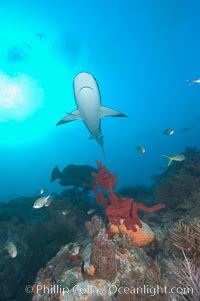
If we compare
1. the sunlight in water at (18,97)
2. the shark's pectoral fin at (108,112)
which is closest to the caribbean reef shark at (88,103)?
the shark's pectoral fin at (108,112)

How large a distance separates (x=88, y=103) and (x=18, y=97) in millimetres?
34408

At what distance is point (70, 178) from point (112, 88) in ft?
114

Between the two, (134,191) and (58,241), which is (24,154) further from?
(58,241)

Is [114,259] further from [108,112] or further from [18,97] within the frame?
[18,97]

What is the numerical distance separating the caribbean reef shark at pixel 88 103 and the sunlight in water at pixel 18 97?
27.7 meters

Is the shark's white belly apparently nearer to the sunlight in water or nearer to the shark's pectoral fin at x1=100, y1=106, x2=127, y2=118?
the shark's pectoral fin at x1=100, y1=106, x2=127, y2=118


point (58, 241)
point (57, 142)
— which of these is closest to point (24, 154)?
point (57, 142)

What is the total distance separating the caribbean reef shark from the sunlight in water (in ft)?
90.9

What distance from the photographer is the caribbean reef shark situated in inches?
299

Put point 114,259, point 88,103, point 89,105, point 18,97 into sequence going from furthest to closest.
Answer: point 18,97 → point 89,105 → point 88,103 → point 114,259

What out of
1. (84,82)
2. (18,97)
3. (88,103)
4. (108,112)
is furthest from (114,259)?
(18,97)

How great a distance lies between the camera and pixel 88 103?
9055mm

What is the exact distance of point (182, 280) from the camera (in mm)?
3439

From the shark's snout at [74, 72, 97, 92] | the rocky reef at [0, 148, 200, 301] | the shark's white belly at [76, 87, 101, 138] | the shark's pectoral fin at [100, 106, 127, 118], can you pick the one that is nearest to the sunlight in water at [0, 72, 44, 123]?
the shark's white belly at [76, 87, 101, 138]
